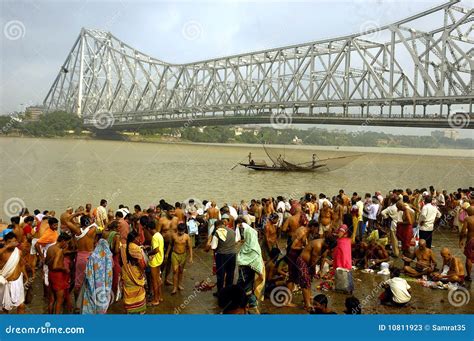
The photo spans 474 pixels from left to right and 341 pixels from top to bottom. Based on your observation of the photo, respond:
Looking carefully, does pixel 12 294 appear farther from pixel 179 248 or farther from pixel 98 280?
pixel 179 248

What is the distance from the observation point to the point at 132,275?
191 inches

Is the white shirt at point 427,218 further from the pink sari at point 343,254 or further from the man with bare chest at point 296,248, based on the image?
the man with bare chest at point 296,248

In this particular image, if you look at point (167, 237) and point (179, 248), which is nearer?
point (179, 248)

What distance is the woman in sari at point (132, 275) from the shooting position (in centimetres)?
486

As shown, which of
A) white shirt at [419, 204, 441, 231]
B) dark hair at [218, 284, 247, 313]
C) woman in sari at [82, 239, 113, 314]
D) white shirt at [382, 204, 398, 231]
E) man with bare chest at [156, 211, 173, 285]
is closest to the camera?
dark hair at [218, 284, 247, 313]

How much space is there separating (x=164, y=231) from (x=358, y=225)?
4.46 meters

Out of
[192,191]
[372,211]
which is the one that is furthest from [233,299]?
[192,191]

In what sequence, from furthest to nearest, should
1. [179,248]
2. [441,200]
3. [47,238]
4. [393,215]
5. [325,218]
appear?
[441,200] < [325,218] < [393,215] < [47,238] < [179,248]

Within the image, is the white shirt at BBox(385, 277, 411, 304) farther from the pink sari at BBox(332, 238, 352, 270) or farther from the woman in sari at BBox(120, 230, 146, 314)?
the woman in sari at BBox(120, 230, 146, 314)

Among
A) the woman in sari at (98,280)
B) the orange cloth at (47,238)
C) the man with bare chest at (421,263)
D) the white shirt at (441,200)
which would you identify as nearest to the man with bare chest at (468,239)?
the man with bare chest at (421,263)

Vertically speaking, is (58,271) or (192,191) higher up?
(192,191)

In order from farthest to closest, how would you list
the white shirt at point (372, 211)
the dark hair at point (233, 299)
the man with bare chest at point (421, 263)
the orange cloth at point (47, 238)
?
the white shirt at point (372, 211) < the man with bare chest at point (421, 263) < the orange cloth at point (47, 238) < the dark hair at point (233, 299)

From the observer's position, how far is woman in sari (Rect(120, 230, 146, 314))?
15.9ft

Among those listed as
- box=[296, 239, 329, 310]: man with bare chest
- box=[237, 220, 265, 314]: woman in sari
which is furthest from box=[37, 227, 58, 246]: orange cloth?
box=[296, 239, 329, 310]: man with bare chest
